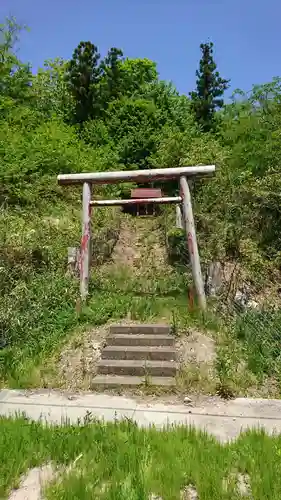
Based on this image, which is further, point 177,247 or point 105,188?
point 105,188

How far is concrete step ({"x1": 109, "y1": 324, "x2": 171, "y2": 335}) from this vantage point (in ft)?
24.3

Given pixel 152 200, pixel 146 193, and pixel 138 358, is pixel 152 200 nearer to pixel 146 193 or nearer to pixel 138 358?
pixel 146 193

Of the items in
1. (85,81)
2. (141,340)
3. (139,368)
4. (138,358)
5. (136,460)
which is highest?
(85,81)

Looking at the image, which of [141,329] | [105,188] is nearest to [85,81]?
[105,188]

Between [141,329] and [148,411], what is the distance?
2.25 meters

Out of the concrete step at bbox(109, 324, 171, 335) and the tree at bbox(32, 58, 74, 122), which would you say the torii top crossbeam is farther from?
the tree at bbox(32, 58, 74, 122)

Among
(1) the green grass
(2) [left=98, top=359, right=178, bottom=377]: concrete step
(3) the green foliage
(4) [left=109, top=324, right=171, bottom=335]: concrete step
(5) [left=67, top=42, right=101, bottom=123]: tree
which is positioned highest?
(5) [left=67, top=42, right=101, bottom=123]: tree

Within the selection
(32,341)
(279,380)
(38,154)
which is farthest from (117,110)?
(279,380)

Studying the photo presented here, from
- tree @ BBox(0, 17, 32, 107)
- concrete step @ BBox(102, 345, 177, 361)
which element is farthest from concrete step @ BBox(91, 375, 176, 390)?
tree @ BBox(0, 17, 32, 107)

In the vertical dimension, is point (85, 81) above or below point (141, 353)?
above

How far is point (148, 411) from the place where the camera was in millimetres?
5301

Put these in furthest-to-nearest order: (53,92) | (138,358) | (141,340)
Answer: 1. (53,92)
2. (141,340)
3. (138,358)

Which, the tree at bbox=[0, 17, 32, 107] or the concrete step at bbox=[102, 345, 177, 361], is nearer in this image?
the concrete step at bbox=[102, 345, 177, 361]

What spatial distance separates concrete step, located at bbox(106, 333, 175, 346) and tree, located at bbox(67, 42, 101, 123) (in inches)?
695
